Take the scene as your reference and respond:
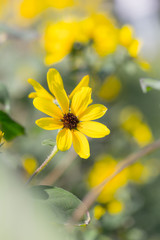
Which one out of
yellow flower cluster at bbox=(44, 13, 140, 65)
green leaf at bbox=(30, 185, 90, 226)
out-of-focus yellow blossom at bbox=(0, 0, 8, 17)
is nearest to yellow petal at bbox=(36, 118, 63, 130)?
green leaf at bbox=(30, 185, 90, 226)

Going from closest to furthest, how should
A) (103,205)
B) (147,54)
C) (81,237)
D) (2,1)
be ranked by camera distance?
(81,237) → (103,205) → (147,54) → (2,1)

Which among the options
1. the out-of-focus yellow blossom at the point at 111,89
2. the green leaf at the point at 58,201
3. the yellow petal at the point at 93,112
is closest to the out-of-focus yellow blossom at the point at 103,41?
the out-of-focus yellow blossom at the point at 111,89

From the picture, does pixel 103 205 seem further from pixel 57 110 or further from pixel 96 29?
pixel 96 29

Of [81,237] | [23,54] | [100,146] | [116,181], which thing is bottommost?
[100,146]

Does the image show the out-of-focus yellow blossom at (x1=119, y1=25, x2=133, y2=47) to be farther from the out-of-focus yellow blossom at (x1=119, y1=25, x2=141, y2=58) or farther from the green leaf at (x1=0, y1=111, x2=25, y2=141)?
the green leaf at (x1=0, y1=111, x2=25, y2=141)

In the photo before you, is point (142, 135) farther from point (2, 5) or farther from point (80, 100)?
point (2, 5)

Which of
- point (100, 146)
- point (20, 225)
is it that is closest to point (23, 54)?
point (100, 146)
